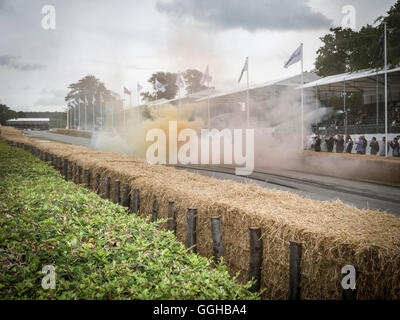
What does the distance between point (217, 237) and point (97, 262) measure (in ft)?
8.91

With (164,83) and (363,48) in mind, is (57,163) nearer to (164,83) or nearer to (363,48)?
(363,48)

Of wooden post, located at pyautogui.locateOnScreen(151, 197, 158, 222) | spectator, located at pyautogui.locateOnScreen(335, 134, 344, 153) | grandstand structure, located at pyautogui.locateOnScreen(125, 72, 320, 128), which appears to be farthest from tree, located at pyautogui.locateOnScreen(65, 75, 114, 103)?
wooden post, located at pyautogui.locateOnScreen(151, 197, 158, 222)

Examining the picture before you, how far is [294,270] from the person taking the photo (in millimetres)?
5070

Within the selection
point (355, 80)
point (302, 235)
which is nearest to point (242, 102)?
point (355, 80)

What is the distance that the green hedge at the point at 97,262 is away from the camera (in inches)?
142

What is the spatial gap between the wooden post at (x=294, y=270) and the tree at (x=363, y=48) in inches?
879

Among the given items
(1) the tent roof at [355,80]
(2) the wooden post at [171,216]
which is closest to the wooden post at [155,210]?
(2) the wooden post at [171,216]

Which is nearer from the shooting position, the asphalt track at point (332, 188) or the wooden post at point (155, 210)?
the wooden post at point (155, 210)

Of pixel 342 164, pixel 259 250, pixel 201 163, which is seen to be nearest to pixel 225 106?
pixel 201 163

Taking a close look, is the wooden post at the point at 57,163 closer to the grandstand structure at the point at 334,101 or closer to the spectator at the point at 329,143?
the spectator at the point at 329,143

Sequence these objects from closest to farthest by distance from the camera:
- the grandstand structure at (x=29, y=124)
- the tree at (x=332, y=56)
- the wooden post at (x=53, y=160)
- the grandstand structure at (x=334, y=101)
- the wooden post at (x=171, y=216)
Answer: the wooden post at (x=171, y=216) → the wooden post at (x=53, y=160) → the grandstand structure at (x=334, y=101) → the tree at (x=332, y=56) → the grandstand structure at (x=29, y=124)

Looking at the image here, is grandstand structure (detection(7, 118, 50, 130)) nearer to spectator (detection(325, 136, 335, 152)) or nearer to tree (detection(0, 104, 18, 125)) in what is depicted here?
tree (detection(0, 104, 18, 125))

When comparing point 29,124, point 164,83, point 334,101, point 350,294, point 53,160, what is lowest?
point 350,294

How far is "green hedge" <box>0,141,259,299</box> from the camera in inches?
142
